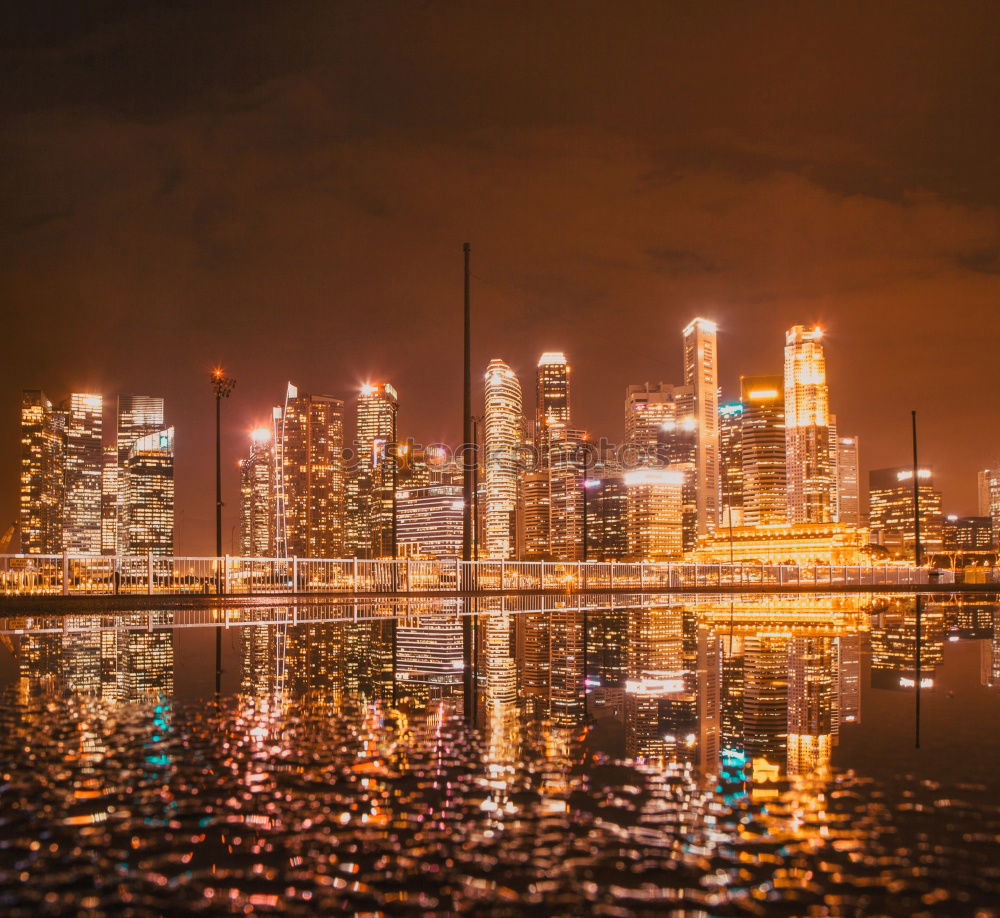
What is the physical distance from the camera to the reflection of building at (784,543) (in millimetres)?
117562

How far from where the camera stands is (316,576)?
28.6 meters

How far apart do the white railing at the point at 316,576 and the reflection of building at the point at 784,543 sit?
259ft

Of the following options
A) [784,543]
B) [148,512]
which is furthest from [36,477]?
[784,543]

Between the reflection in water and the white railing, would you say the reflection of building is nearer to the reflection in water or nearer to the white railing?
the white railing

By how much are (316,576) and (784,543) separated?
110082 millimetres

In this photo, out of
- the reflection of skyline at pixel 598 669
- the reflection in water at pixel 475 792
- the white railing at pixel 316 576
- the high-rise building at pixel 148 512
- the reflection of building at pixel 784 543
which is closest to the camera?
the reflection in water at pixel 475 792

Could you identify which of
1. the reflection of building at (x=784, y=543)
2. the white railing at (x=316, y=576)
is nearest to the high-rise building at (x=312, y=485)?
the reflection of building at (x=784, y=543)

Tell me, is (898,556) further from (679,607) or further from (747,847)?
(747,847)

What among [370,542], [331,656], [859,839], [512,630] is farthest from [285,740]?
[370,542]

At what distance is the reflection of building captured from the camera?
118 metres

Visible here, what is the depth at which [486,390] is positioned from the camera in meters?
160

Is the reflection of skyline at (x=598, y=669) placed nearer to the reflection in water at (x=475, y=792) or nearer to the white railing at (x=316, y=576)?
the reflection in water at (x=475, y=792)

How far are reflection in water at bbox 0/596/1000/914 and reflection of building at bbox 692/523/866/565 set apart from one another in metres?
104

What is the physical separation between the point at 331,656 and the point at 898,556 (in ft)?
419
